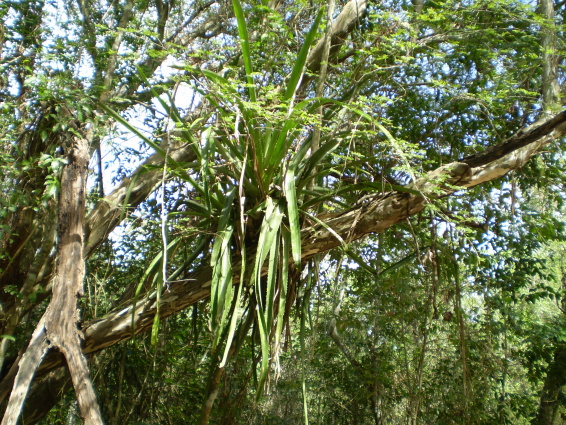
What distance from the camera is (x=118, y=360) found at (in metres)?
3.44

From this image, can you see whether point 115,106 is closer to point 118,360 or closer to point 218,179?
point 218,179

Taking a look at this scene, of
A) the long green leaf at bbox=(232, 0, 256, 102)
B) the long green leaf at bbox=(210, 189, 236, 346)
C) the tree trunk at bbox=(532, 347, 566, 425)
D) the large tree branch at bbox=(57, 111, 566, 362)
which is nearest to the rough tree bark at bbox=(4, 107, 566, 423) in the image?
the large tree branch at bbox=(57, 111, 566, 362)

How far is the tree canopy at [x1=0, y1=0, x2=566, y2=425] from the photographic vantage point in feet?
7.14

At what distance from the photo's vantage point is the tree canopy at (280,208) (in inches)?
85.7

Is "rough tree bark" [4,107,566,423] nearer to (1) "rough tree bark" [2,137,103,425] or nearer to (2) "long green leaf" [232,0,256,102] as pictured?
(1) "rough tree bark" [2,137,103,425]

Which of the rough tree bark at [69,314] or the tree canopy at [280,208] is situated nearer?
the rough tree bark at [69,314]

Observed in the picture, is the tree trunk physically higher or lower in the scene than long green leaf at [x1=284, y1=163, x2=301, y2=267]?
lower

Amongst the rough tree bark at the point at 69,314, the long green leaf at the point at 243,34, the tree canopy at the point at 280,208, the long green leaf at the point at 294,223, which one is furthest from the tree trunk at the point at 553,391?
the rough tree bark at the point at 69,314

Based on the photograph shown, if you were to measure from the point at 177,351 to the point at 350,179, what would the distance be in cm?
173

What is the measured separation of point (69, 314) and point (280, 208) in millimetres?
995

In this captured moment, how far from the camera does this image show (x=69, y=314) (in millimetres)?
2141

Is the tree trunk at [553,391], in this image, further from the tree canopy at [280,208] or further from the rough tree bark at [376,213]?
the rough tree bark at [376,213]

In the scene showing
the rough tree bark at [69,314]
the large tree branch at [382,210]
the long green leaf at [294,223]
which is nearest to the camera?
the rough tree bark at [69,314]

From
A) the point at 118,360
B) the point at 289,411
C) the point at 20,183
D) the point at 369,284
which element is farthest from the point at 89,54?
the point at 289,411
